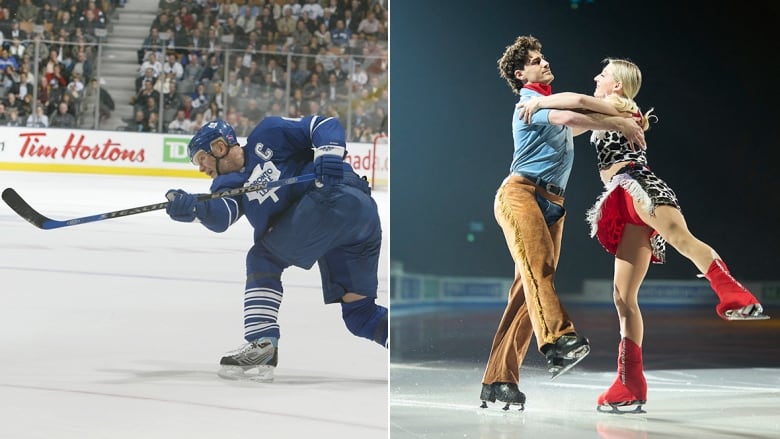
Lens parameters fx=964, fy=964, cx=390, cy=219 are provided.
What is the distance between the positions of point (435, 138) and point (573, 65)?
0.65 meters

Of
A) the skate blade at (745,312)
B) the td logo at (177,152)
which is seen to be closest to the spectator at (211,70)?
the td logo at (177,152)

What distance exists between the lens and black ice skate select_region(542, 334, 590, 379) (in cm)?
253

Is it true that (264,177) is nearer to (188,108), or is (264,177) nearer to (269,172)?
(269,172)

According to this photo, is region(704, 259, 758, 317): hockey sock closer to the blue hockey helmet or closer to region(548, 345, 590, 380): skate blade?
region(548, 345, 590, 380): skate blade

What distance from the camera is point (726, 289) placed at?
2652 millimetres

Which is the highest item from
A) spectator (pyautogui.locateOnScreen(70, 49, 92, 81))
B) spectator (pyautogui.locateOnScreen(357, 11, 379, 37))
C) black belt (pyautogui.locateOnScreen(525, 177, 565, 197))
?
spectator (pyautogui.locateOnScreen(357, 11, 379, 37))

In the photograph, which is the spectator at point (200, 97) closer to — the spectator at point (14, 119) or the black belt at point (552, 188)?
the spectator at point (14, 119)

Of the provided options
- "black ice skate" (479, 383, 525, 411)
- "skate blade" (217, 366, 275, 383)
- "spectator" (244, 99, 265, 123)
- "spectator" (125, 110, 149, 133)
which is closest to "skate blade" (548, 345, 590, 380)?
"black ice skate" (479, 383, 525, 411)

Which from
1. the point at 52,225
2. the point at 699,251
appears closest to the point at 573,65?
the point at 699,251

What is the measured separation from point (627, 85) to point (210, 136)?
1.34 metres

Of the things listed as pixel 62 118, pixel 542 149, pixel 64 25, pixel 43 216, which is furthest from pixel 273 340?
pixel 64 25

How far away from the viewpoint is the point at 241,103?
504 centimetres

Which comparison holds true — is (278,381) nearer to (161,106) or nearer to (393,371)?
(393,371)

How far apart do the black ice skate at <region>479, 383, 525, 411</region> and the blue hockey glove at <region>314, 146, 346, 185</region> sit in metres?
0.83
